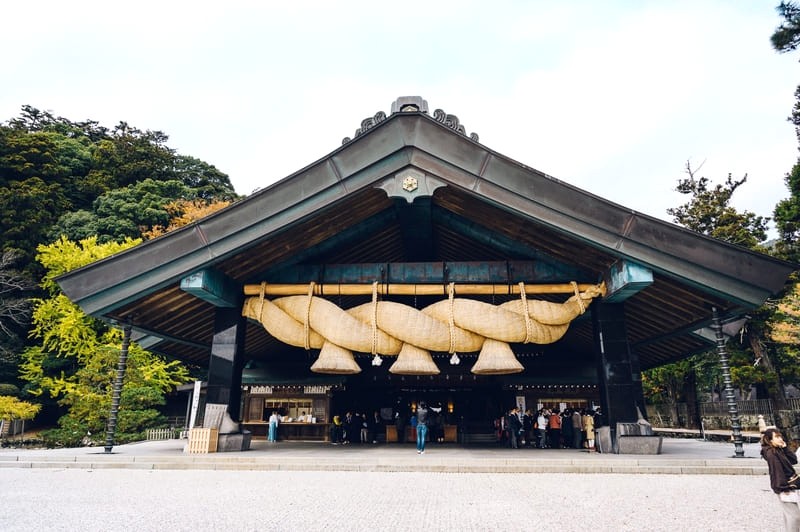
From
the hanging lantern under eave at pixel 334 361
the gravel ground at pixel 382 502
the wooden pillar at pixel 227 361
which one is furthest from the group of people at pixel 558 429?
the wooden pillar at pixel 227 361

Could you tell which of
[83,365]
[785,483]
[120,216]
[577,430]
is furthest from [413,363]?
[120,216]

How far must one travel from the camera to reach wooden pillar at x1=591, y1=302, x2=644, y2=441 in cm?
971

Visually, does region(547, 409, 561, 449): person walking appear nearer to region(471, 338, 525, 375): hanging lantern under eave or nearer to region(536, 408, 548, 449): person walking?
region(536, 408, 548, 449): person walking

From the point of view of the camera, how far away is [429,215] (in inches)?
442

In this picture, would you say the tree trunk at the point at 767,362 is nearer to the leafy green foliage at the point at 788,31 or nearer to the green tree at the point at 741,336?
the green tree at the point at 741,336

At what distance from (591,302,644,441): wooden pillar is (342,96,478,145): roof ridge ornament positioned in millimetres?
5127

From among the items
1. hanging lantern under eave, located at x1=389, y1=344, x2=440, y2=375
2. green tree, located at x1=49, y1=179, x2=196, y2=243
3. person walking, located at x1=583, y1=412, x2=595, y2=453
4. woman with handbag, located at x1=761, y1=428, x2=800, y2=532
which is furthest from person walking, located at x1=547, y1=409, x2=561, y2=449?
green tree, located at x1=49, y1=179, x2=196, y2=243

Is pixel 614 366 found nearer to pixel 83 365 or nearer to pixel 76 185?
pixel 83 365

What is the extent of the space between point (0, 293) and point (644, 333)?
115 ft

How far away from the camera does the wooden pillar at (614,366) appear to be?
9.71 metres

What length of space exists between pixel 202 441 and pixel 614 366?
913cm

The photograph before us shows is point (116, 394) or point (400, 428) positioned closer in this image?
point (116, 394)

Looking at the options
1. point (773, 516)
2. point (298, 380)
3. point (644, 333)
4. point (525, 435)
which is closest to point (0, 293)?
point (298, 380)

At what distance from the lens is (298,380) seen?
16188 millimetres
